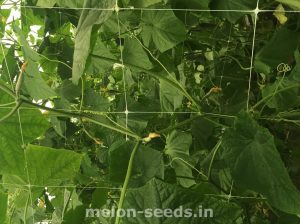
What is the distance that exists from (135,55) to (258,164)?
299 mm

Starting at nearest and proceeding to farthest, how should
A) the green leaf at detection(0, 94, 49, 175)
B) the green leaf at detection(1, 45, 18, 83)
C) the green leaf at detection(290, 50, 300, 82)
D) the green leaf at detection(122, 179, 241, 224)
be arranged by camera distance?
the green leaf at detection(122, 179, 241, 224), the green leaf at detection(290, 50, 300, 82), the green leaf at detection(0, 94, 49, 175), the green leaf at detection(1, 45, 18, 83)

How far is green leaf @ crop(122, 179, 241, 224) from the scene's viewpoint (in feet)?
1.53

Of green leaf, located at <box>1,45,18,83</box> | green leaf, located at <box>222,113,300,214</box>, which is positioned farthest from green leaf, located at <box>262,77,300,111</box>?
green leaf, located at <box>1,45,18,83</box>

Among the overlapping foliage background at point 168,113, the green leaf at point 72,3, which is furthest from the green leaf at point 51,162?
the green leaf at point 72,3

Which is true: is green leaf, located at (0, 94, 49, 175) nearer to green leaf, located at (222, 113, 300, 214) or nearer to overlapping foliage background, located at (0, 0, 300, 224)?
overlapping foliage background, located at (0, 0, 300, 224)

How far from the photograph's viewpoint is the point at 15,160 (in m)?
0.75

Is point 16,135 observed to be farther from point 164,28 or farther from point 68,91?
point 164,28

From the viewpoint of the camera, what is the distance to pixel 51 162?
745 mm

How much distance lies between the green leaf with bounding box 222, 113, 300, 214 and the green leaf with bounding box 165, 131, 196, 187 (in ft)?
0.73

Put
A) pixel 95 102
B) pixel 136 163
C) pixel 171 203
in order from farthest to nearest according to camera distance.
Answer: pixel 95 102 < pixel 136 163 < pixel 171 203

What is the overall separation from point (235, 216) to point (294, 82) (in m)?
0.26

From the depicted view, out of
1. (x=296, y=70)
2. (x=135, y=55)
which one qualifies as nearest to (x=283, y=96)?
(x=296, y=70)

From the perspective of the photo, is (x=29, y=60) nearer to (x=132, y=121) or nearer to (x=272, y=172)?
(x=132, y=121)

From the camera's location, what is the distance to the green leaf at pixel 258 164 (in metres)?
0.55
